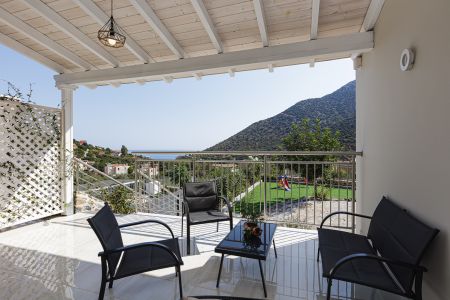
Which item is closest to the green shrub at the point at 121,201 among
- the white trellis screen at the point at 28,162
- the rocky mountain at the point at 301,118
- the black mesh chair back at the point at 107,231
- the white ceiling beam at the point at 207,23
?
the white trellis screen at the point at 28,162

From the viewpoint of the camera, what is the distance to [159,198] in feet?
16.3

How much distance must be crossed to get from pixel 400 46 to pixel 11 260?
15.8ft

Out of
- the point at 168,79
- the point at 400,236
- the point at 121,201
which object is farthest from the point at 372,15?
the point at 121,201

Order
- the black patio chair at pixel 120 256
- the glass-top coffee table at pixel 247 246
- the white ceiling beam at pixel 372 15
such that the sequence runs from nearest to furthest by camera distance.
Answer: the black patio chair at pixel 120 256, the glass-top coffee table at pixel 247 246, the white ceiling beam at pixel 372 15

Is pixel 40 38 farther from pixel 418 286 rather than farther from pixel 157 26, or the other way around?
pixel 418 286

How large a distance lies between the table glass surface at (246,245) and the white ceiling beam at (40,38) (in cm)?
386

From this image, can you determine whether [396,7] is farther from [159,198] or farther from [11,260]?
[11,260]

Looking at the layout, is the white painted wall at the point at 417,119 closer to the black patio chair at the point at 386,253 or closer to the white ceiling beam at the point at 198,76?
the black patio chair at the point at 386,253

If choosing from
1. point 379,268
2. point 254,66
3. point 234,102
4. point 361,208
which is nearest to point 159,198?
point 254,66

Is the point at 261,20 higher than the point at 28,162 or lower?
higher

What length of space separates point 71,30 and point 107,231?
2905 mm

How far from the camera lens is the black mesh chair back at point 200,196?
363 cm

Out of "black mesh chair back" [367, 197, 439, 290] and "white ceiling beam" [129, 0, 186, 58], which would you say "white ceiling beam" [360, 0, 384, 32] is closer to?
"black mesh chair back" [367, 197, 439, 290]

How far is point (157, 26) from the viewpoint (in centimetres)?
321
